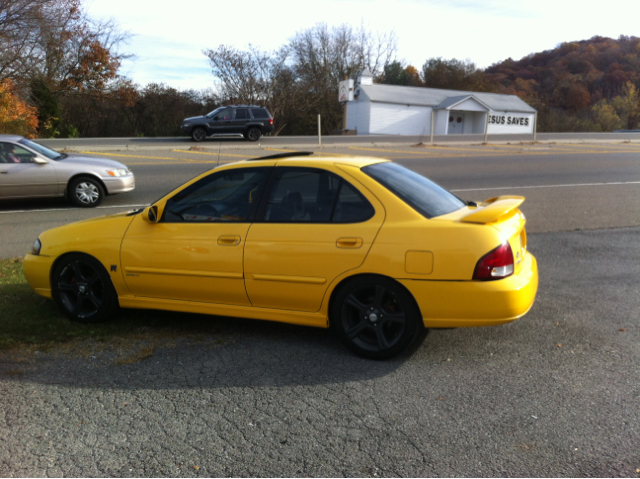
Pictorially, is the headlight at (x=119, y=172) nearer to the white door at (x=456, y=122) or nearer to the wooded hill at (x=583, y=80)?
the white door at (x=456, y=122)

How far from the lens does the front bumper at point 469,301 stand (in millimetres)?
3980

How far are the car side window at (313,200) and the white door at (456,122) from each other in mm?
57683

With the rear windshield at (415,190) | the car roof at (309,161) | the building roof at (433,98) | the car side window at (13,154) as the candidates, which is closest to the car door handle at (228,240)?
the car roof at (309,161)

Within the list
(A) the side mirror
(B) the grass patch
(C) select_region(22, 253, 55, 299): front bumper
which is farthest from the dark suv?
(A) the side mirror

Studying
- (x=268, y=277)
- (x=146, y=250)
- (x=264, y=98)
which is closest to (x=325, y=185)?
(x=268, y=277)

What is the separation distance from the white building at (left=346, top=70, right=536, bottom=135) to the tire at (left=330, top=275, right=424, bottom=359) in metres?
50.9

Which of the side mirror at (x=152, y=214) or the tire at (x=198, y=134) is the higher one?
the tire at (x=198, y=134)

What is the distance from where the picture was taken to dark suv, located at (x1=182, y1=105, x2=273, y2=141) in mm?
29656

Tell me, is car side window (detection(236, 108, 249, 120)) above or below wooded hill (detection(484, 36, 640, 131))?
below

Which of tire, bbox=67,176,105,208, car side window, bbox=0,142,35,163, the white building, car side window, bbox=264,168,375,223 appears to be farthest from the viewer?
the white building

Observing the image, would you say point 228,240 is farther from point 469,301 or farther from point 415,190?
point 469,301

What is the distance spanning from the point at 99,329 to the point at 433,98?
5734cm

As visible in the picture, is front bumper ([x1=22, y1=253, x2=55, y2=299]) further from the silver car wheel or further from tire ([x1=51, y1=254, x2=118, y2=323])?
the silver car wheel

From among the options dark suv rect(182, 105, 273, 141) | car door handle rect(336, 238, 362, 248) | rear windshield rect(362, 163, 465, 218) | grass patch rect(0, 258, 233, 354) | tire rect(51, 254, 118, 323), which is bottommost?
grass patch rect(0, 258, 233, 354)
